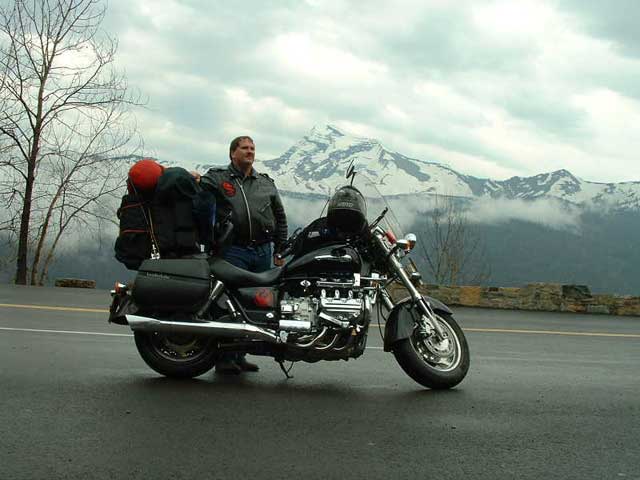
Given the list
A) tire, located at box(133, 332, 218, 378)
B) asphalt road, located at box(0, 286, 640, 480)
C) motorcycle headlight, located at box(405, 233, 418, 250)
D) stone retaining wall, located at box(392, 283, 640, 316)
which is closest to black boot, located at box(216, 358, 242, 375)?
asphalt road, located at box(0, 286, 640, 480)

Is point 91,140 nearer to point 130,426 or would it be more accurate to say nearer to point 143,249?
point 143,249

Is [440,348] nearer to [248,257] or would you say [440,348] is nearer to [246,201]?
[248,257]

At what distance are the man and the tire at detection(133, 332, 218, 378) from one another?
1.65ft

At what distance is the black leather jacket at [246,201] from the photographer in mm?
7047

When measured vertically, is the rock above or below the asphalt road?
above

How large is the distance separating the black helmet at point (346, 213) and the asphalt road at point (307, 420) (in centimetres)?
122

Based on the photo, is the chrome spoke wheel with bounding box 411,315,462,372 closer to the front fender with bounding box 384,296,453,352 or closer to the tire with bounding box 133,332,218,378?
the front fender with bounding box 384,296,453,352

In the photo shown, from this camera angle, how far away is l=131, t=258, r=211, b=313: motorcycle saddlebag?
6.20 m

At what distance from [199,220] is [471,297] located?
1260 cm

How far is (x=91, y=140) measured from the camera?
25.7 meters

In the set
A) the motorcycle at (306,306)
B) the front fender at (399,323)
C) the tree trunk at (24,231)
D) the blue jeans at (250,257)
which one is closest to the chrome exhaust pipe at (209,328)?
the motorcycle at (306,306)

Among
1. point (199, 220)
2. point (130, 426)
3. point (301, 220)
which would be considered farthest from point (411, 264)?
point (130, 426)

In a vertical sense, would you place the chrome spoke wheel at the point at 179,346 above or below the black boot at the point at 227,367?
above

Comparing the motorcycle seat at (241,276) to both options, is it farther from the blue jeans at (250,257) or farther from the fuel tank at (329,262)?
the blue jeans at (250,257)
